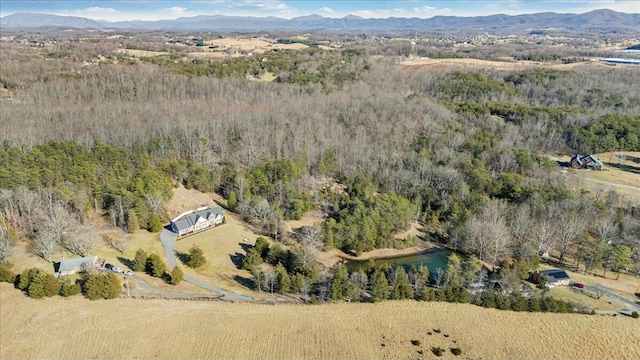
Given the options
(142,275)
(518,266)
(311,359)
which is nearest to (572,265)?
(518,266)

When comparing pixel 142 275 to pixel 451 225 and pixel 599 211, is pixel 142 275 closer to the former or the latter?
pixel 451 225

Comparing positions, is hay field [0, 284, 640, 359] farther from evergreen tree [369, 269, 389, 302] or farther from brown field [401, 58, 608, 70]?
brown field [401, 58, 608, 70]

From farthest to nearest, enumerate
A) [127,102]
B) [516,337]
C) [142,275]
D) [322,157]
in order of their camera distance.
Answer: [127,102] < [322,157] < [142,275] < [516,337]

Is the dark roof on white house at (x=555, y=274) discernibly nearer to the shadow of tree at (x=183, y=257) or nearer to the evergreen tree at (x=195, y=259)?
the evergreen tree at (x=195, y=259)

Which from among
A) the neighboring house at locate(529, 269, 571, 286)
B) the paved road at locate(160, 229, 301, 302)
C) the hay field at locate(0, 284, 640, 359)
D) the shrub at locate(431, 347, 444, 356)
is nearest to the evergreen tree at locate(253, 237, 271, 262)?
the paved road at locate(160, 229, 301, 302)

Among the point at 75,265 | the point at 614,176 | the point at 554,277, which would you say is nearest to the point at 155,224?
the point at 75,265

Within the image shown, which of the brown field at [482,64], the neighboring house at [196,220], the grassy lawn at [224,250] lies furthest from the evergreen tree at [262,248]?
the brown field at [482,64]
